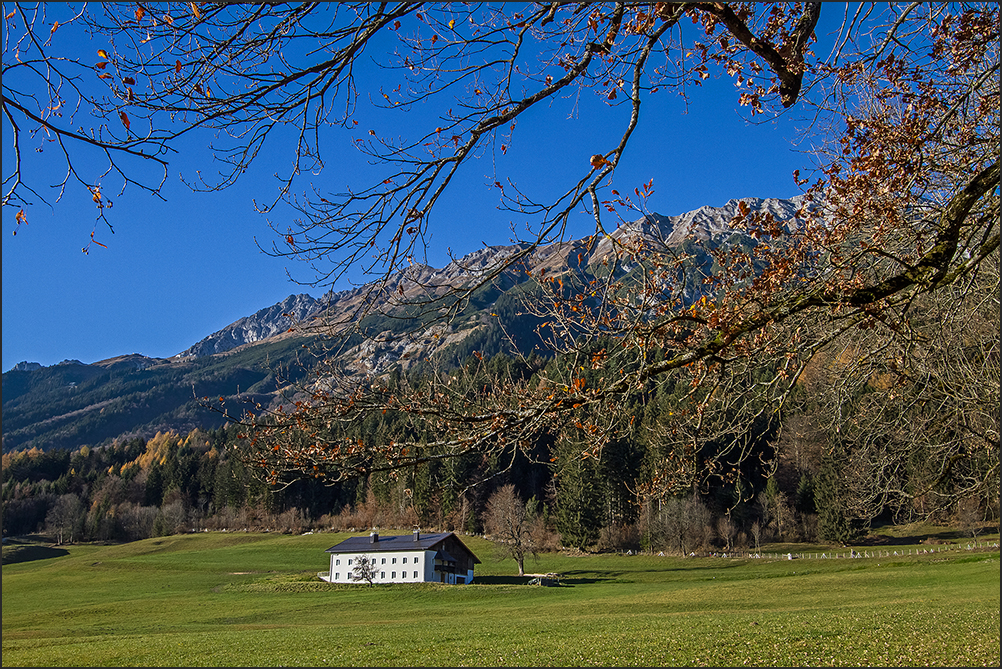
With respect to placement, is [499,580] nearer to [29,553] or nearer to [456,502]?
[456,502]

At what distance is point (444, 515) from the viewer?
65.6m

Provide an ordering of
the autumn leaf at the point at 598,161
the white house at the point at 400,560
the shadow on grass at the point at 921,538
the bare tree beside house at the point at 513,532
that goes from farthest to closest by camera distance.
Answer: the shadow on grass at the point at 921,538 → the bare tree beside house at the point at 513,532 → the white house at the point at 400,560 → the autumn leaf at the point at 598,161

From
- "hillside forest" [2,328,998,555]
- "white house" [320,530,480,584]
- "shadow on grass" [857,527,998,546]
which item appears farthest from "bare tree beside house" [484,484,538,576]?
"shadow on grass" [857,527,998,546]

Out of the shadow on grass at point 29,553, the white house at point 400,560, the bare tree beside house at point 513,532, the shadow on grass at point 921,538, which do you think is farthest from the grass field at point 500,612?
the white house at point 400,560

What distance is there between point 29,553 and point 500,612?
67.5 meters

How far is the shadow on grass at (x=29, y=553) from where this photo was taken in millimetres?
65125

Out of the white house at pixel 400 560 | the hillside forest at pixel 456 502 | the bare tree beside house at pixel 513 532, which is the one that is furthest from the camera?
the hillside forest at pixel 456 502

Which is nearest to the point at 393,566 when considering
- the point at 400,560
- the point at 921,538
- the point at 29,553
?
the point at 400,560

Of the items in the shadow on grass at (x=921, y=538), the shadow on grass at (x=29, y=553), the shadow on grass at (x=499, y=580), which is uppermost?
the shadow on grass at (x=29, y=553)

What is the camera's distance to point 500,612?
25.2 metres

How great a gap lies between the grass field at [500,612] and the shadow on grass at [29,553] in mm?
1235

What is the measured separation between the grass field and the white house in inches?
163

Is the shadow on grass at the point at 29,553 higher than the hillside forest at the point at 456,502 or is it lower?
lower

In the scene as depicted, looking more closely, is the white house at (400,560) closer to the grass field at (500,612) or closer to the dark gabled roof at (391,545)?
the dark gabled roof at (391,545)
